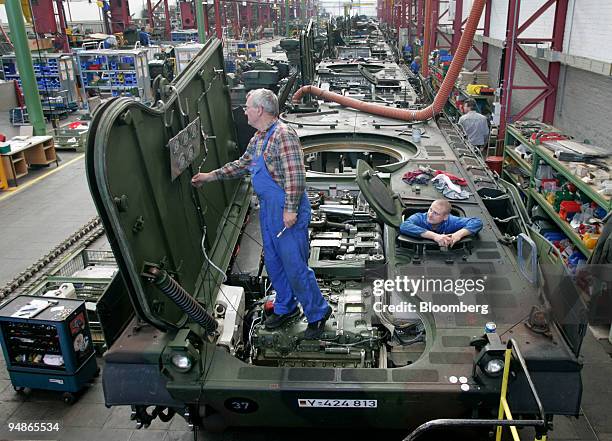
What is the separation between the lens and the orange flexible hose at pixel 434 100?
27.8 feet

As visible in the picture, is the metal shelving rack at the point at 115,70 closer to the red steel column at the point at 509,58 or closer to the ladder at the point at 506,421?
the red steel column at the point at 509,58

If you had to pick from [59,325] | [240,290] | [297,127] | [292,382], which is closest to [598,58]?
[297,127]

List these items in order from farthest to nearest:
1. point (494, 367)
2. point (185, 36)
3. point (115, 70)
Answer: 1. point (185, 36)
2. point (115, 70)
3. point (494, 367)

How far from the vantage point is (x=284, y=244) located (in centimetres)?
376

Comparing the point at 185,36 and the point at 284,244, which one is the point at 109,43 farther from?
the point at 284,244

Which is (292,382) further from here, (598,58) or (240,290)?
(598,58)

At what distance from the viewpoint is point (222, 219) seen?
17.7ft

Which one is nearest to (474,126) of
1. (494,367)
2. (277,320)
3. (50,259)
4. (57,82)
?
(50,259)

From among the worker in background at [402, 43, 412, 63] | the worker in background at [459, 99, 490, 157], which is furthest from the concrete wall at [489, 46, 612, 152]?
the worker in background at [402, 43, 412, 63]

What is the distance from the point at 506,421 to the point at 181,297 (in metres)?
1.95

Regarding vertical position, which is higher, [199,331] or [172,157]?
[172,157]

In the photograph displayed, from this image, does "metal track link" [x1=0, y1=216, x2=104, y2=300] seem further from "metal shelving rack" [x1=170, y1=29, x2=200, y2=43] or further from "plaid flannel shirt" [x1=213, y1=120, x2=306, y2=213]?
"metal shelving rack" [x1=170, y1=29, x2=200, y2=43]

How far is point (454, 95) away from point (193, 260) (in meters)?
12.9

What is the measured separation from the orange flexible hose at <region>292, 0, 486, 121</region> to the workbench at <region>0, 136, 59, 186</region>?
19.3 feet
